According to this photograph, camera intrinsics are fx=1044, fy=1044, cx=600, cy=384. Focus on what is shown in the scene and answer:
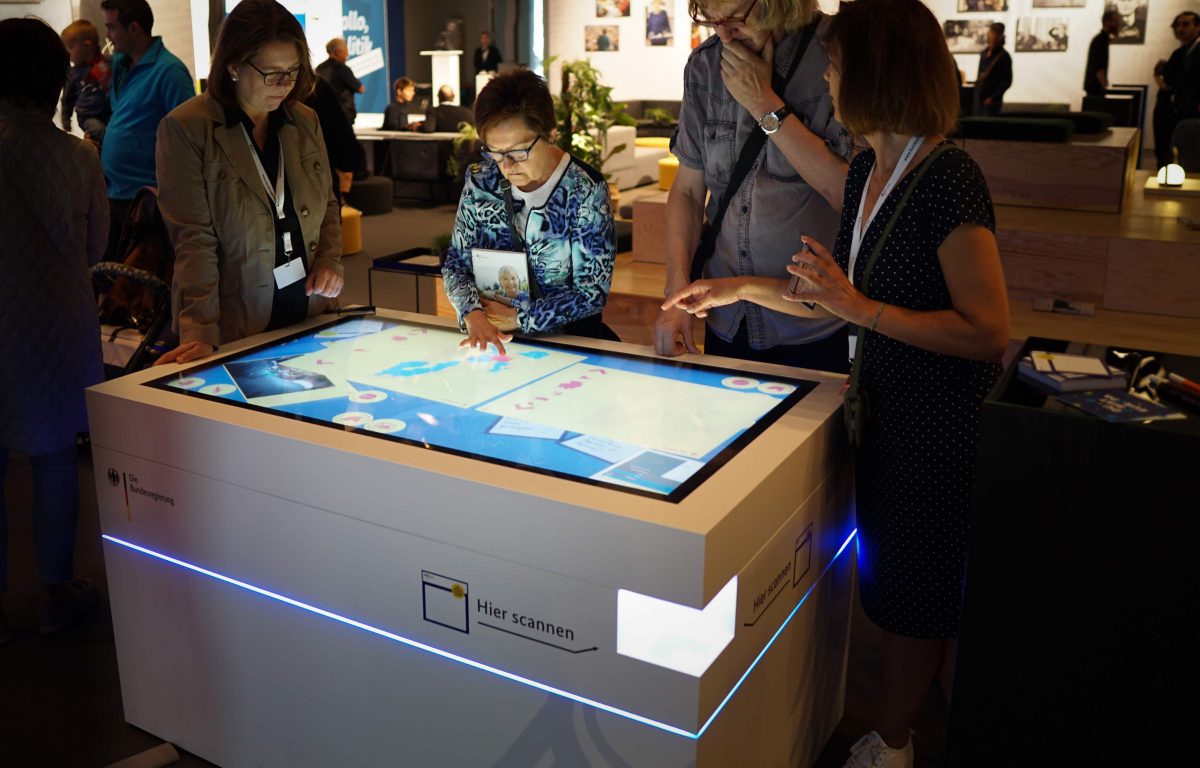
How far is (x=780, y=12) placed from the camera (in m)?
2.08

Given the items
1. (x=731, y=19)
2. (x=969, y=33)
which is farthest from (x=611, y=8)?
(x=731, y=19)

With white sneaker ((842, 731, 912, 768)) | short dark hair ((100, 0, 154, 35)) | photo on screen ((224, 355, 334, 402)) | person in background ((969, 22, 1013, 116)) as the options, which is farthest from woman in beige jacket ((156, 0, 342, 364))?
person in background ((969, 22, 1013, 116))

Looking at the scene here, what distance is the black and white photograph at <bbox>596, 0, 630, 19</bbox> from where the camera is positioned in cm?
1564

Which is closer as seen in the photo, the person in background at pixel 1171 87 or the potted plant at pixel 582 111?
the potted plant at pixel 582 111

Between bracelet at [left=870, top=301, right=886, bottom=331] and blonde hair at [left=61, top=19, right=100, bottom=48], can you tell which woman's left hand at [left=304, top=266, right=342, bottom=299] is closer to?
bracelet at [left=870, top=301, right=886, bottom=331]

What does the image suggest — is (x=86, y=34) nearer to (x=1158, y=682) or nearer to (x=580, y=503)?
(x=580, y=503)

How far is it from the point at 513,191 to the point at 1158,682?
5.19 feet

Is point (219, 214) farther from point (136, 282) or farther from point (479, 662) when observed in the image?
point (136, 282)

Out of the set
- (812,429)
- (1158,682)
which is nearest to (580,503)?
(812,429)

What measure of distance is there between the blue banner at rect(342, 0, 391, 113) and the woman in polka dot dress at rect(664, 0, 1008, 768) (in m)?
12.6

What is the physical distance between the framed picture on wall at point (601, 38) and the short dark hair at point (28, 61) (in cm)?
1400

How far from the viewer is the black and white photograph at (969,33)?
12.8m

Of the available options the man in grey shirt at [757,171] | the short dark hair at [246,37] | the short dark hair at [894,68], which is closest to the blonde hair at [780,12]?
the man in grey shirt at [757,171]

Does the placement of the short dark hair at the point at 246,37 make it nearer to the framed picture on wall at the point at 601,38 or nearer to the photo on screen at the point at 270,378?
the photo on screen at the point at 270,378
